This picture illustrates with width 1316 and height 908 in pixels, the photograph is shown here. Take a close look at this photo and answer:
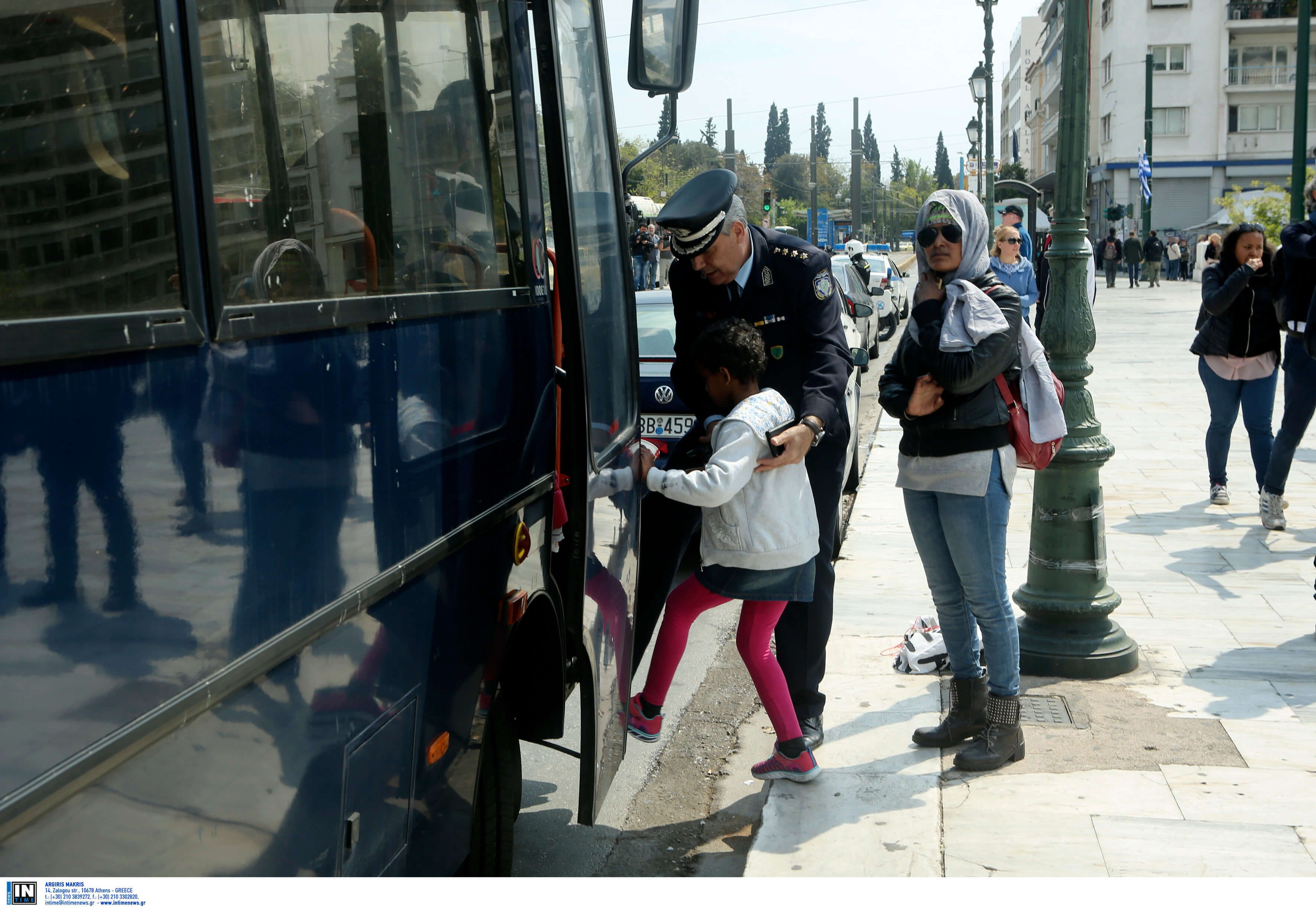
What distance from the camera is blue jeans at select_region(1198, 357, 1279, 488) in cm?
804

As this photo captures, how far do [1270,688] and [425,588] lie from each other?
12.8 feet

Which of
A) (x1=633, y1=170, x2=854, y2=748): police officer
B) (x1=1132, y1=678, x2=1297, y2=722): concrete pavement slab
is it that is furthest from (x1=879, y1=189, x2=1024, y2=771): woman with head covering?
(x1=1132, y1=678, x2=1297, y2=722): concrete pavement slab

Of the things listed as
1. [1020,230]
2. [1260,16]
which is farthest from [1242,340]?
[1260,16]

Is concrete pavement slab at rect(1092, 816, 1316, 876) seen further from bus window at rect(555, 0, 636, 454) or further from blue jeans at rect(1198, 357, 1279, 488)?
blue jeans at rect(1198, 357, 1279, 488)

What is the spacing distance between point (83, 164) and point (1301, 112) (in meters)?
18.7

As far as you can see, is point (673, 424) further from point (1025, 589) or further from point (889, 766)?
point (889, 766)

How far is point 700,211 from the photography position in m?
3.79

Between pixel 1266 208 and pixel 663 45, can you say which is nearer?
pixel 663 45

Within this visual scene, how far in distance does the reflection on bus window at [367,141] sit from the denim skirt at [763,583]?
1290mm

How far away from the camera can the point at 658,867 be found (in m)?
3.85

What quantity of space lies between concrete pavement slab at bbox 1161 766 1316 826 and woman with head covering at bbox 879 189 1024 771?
543 mm

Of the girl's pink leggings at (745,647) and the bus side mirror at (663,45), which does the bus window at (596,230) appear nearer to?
the bus side mirror at (663,45)

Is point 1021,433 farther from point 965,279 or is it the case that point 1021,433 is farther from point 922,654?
point 922,654

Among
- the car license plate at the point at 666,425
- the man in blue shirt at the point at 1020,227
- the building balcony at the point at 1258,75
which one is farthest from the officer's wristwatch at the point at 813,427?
the building balcony at the point at 1258,75
